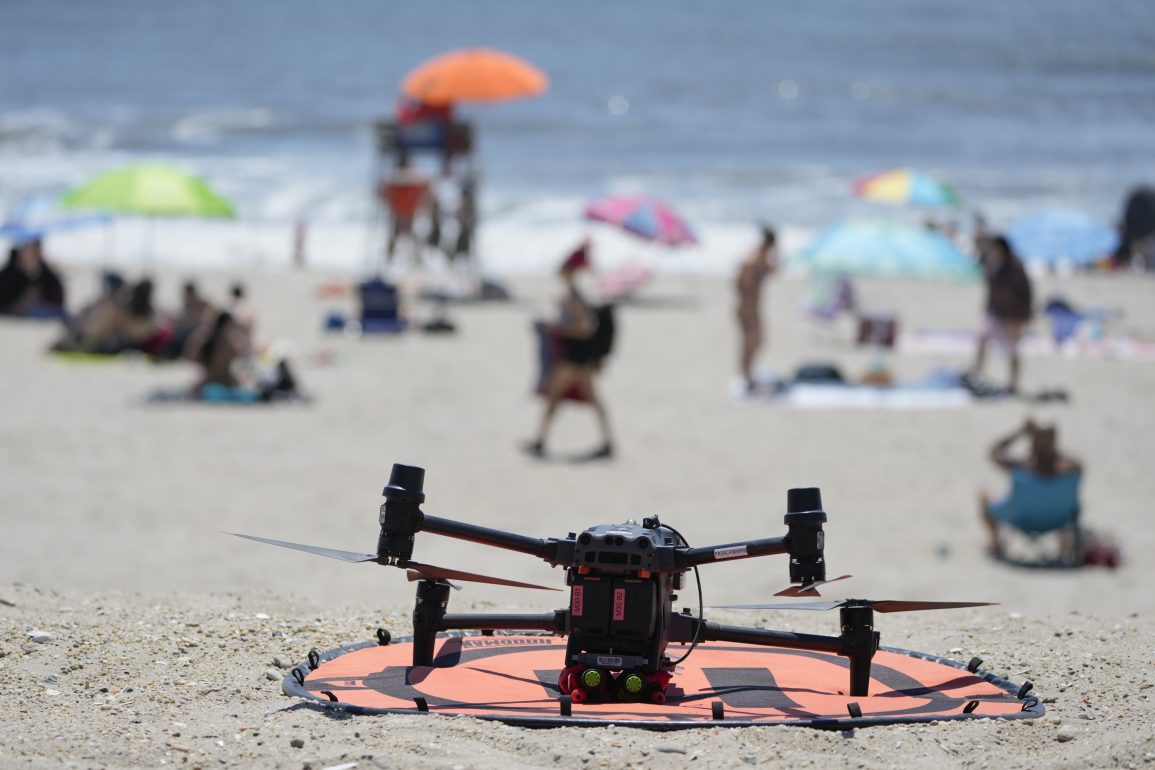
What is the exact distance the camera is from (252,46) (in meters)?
56.8

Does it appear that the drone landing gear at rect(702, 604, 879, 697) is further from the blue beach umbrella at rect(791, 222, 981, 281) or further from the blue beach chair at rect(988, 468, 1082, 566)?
the blue beach umbrella at rect(791, 222, 981, 281)

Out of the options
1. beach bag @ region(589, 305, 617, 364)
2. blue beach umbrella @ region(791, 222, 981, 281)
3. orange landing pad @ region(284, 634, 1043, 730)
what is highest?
blue beach umbrella @ region(791, 222, 981, 281)

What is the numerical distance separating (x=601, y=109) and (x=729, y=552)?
3942 centimetres

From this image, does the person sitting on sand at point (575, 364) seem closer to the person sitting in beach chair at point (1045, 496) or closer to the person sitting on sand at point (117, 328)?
the person sitting in beach chair at point (1045, 496)

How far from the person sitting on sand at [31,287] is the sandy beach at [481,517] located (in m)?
0.52

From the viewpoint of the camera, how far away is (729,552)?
12.1ft

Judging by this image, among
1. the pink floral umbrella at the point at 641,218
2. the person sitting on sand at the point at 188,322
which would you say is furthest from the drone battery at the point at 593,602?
the pink floral umbrella at the point at 641,218

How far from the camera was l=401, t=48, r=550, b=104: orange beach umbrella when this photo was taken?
48.9ft

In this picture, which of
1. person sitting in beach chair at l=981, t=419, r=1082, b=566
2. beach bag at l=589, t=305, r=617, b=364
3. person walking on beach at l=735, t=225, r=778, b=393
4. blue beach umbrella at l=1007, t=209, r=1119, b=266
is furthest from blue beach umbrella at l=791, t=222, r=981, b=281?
person sitting in beach chair at l=981, t=419, r=1082, b=566

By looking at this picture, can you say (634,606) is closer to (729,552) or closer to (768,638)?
(729,552)

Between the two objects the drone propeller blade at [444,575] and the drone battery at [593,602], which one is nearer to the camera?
the drone battery at [593,602]

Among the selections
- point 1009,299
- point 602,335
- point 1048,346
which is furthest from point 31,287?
point 1048,346

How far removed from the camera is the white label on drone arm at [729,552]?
12.1 feet

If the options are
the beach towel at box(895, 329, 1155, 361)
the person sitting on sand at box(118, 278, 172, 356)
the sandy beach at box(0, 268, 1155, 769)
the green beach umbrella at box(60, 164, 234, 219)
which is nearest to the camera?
the sandy beach at box(0, 268, 1155, 769)
